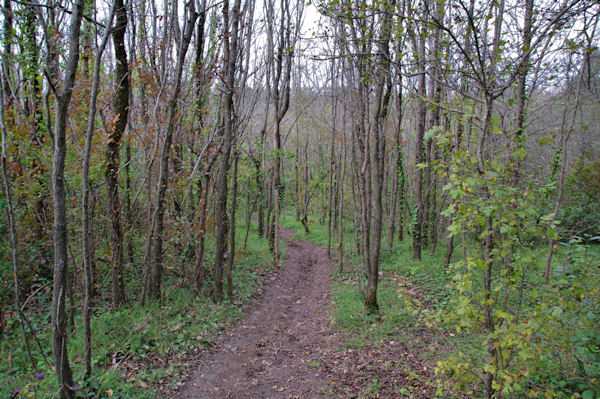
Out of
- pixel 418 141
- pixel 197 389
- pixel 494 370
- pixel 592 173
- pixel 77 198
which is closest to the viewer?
pixel 494 370

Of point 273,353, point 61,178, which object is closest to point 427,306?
point 273,353

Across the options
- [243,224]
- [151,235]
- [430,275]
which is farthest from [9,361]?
[243,224]

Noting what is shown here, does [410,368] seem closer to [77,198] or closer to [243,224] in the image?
[77,198]

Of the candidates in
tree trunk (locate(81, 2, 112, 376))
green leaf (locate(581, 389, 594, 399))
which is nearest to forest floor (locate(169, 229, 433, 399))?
green leaf (locate(581, 389, 594, 399))

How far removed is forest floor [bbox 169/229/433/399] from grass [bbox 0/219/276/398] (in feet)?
1.13

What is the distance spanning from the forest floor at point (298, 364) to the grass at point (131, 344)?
1.13 ft

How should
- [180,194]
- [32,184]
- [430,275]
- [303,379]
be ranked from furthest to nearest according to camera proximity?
[430,275] → [180,194] → [32,184] → [303,379]

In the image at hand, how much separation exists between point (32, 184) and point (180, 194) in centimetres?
281

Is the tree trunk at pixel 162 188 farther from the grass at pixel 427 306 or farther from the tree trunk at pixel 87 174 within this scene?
the grass at pixel 427 306

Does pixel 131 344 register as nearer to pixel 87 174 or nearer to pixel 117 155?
pixel 87 174

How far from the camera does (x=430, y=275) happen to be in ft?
26.4

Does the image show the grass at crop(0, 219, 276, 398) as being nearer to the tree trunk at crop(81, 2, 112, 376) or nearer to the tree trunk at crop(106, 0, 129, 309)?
the tree trunk at crop(81, 2, 112, 376)

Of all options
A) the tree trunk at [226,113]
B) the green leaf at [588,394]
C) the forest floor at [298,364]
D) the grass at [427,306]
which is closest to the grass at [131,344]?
the forest floor at [298,364]

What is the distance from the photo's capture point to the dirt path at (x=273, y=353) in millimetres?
4219
